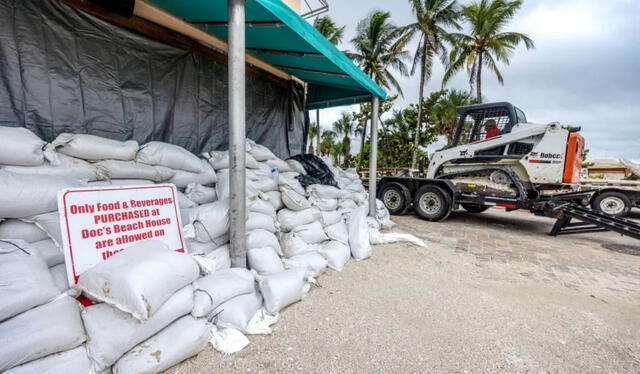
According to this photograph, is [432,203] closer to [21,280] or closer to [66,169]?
[66,169]

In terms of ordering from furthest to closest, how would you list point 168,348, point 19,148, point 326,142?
point 326,142, point 19,148, point 168,348

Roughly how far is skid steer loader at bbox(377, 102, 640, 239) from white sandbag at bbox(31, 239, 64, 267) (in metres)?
5.40

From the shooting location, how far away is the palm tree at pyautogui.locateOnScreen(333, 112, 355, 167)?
25.3 meters

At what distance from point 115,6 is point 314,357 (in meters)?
3.25

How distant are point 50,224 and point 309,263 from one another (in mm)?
1809

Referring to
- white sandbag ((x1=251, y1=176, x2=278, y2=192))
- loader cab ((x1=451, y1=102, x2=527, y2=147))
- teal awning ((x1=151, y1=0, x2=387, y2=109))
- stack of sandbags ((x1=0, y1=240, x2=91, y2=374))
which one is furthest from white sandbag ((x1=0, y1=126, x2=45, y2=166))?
loader cab ((x1=451, y1=102, x2=527, y2=147))

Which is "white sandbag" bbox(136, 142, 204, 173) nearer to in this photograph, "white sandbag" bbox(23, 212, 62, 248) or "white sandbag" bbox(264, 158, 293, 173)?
"white sandbag" bbox(23, 212, 62, 248)

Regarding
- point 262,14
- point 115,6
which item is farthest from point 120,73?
point 262,14

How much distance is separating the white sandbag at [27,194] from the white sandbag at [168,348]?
99 centimetres

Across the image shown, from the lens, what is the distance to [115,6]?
95.3 inches

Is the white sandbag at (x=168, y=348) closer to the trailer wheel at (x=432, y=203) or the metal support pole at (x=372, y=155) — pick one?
the metal support pole at (x=372, y=155)

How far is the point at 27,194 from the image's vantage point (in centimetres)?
150

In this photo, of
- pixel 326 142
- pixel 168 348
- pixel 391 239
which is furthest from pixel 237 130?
pixel 326 142

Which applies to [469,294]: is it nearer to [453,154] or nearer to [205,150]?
[205,150]
